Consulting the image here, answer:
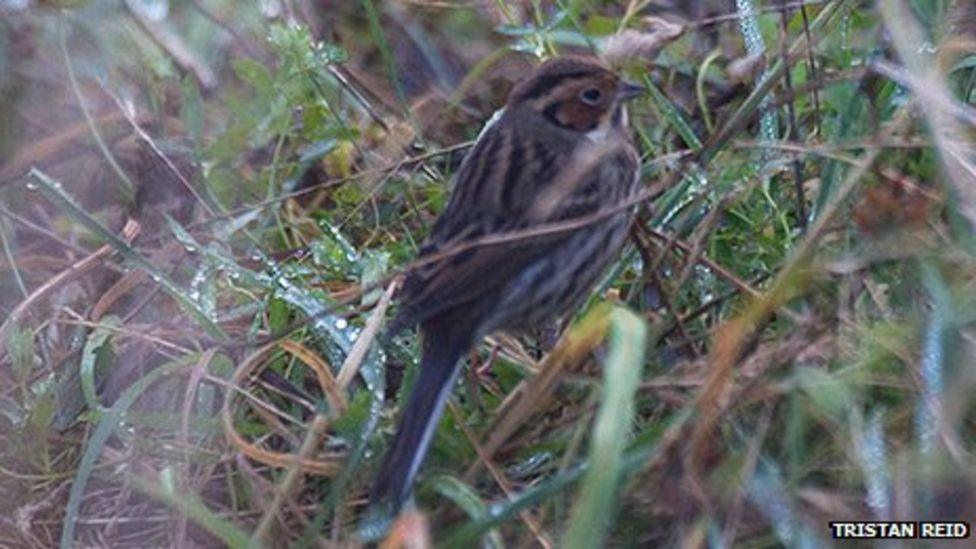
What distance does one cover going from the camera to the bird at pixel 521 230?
125 inches

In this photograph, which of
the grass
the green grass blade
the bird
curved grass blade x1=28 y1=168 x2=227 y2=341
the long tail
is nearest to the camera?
the green grass blade

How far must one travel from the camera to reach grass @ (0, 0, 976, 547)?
289cm

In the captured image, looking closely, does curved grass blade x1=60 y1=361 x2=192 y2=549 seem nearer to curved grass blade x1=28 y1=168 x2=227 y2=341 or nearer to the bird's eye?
curved grass blade x1=28 y1=168 x2=227 y2=341

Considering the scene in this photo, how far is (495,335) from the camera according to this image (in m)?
3.60

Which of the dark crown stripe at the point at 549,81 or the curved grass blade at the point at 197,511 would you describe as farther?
the dark crown stripe at the point at 549,81

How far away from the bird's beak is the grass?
23 mm

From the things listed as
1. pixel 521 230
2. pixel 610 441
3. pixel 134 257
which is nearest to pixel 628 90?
pixel 521 230

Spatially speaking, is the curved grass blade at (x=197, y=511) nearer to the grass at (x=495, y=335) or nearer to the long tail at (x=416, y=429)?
the grass at (x=495, y=335)

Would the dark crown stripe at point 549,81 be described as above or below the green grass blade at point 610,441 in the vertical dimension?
above

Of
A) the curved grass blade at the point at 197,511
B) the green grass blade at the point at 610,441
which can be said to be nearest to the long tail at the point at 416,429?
the curved grass blade at the point at 197,511

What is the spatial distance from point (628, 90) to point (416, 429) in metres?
→ 0.90

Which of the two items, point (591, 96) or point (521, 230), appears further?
point (591, 96)

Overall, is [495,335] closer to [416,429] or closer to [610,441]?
[416,429]

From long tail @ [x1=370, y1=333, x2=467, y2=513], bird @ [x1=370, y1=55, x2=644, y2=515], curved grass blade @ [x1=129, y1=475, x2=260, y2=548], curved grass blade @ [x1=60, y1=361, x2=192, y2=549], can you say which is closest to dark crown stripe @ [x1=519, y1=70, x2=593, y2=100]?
bird @ [x1=370, y1=55, x2=644, y2=515]
